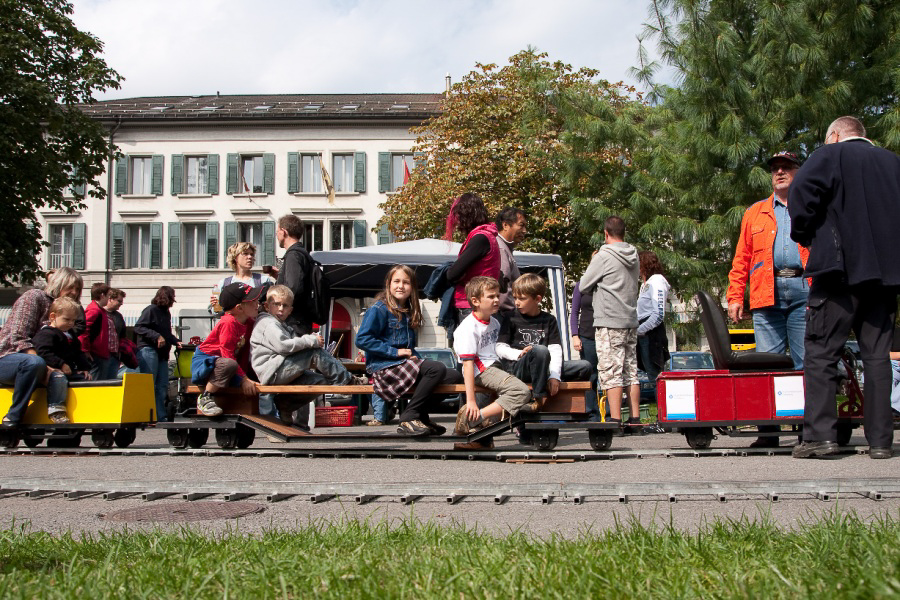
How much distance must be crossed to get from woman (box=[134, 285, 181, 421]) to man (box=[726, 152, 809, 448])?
8.41 m

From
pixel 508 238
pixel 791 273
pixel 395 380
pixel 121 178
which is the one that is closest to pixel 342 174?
pixel 121 178

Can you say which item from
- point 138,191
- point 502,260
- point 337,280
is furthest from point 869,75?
point 138,191

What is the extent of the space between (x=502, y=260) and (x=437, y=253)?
704 centimetres

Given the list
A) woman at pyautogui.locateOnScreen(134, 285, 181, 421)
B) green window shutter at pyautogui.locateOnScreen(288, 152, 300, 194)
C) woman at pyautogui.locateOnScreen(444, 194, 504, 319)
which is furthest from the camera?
green window shutter at pyautogui.locateOnScreen(288, 152, 300, 194)

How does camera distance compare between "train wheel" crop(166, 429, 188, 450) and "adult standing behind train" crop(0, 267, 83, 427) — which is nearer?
"train wheel" crop(166, 429, 188, 450)

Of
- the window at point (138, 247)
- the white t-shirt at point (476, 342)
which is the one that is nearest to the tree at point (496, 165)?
the window at point (138, 247)

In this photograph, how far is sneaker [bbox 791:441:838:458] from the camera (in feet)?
20.5

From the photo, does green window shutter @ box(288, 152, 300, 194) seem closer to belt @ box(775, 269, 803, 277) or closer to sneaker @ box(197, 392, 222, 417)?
sneaker @ box(197, 392, 222, 417)

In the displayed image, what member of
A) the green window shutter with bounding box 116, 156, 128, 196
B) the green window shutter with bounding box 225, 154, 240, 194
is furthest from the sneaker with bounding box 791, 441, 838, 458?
the green window shutter with bounding box 116, 156, 128, 196

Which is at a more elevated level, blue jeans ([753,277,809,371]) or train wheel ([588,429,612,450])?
blue jeans ([753,277,809,371])

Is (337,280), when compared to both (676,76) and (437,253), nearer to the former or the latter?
(437,253)

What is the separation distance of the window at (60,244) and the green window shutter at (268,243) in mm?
9973

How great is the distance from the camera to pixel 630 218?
841 inches

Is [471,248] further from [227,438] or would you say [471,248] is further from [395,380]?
[227,438]
